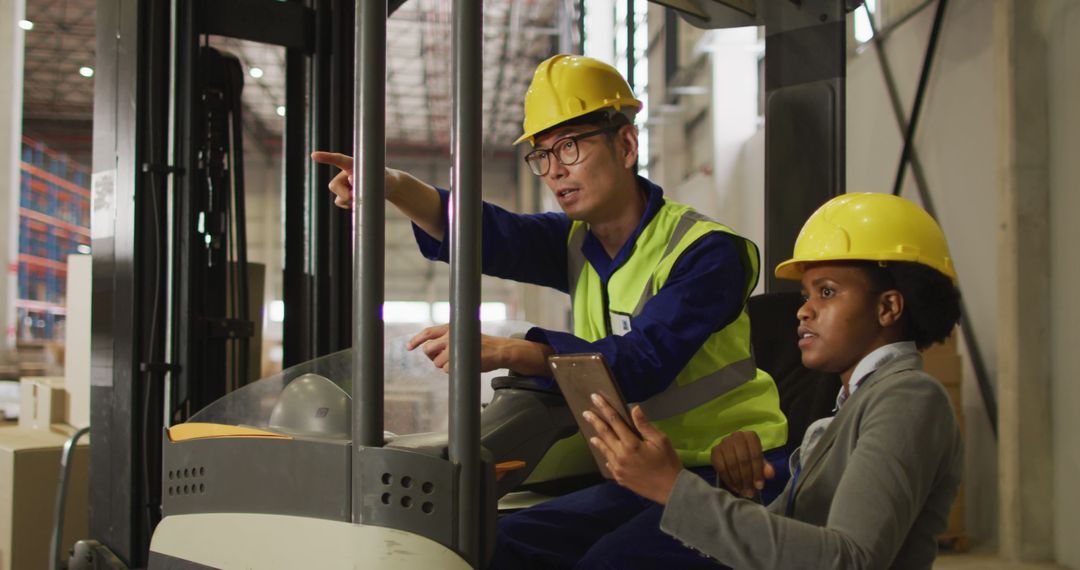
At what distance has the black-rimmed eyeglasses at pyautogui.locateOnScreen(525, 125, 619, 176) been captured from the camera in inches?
80.0

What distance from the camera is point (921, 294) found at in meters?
1.51

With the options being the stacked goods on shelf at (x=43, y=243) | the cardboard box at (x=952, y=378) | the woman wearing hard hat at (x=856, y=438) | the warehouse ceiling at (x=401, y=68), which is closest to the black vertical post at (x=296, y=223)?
the woman wearing hard hat at (x=856, y=438)

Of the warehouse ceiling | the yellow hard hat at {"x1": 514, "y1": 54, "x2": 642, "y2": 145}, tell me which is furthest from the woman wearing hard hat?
the warehouse ceiling

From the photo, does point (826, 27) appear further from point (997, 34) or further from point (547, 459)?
point (997, 34)

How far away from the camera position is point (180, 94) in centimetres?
280

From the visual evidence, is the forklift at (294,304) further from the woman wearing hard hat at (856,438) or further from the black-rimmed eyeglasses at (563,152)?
the black-rimmed eyeglasses at (563,152)

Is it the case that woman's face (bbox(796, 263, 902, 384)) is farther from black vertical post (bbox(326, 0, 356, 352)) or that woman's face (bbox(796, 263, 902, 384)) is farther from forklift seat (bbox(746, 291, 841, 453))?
black vertical post (bbox(326, 0, 356, 352))

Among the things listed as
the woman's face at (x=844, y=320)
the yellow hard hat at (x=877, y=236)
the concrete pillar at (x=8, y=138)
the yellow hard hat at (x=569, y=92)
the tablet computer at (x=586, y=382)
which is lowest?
the tablet computer at (x=586, y=382)

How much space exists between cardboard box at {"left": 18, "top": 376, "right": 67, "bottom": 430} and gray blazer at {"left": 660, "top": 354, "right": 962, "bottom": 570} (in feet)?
12.2

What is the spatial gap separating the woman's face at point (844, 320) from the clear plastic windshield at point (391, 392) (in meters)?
0.64

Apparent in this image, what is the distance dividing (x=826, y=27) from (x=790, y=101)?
0.25 metres

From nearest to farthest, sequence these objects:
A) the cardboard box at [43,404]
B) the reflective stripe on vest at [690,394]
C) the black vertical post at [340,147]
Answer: the reflective stripe on vest at [690,394], the black vertical post at [340,147], the cardboard box at [43,404]

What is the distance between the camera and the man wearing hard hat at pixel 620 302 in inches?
68.8

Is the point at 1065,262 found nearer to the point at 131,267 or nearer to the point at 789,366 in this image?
the point at 789,366
